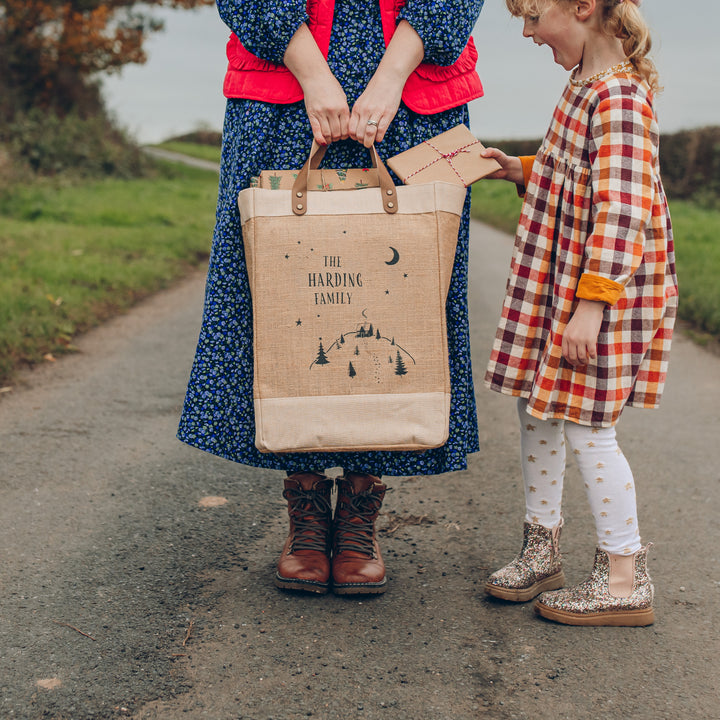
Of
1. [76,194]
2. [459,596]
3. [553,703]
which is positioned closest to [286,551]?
[459,596]

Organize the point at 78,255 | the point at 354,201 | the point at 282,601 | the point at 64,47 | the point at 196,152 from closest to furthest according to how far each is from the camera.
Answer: the point at 354,201 < the point at 282,601 < the point at 78,255 < the point at 64,47 < the point at 196,152

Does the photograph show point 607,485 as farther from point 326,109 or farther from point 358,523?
point 326,109

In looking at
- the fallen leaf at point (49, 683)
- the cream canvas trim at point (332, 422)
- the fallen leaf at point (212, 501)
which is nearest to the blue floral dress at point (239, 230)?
the cream canvas trim at point (332, 422)

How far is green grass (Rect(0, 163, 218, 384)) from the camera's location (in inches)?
204

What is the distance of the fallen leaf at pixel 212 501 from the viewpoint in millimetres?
3006

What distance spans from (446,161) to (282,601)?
1.22 m

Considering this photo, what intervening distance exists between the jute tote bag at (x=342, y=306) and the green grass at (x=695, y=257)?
459 centimetres

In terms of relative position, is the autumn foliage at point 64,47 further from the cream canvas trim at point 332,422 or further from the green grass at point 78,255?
the cream canvas trim at point 332,422

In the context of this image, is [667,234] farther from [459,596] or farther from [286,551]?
[286,551]

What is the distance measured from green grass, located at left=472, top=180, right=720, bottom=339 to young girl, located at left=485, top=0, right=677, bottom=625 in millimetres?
4193

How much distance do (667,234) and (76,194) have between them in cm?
1166

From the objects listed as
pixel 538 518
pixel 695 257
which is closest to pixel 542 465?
pixel 538 518

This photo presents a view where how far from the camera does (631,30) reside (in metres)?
2.05

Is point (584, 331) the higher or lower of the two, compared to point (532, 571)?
higher
